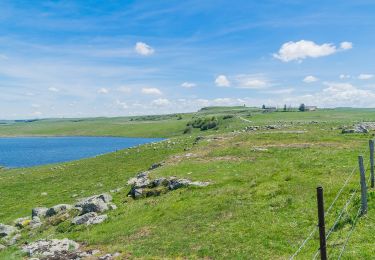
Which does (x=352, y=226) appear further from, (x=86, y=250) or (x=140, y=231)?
(x=86, y=250)

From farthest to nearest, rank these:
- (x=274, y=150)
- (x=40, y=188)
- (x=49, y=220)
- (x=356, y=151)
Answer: (x=40, y=188) → (x=274, y=150) → (x=356, y=151) → (x=49, y=220)

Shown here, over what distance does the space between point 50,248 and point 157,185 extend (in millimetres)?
13482

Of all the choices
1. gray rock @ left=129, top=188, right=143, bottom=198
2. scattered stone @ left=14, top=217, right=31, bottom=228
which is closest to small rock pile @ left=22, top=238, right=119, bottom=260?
scattered stone @ left=14, top=217, right=31, bottom=228

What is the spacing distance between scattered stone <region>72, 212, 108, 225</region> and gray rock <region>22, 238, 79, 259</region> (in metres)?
4.22

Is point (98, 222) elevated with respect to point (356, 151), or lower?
lower

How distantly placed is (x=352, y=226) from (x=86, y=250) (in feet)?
53.3

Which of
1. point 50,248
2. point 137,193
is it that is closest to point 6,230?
point 50,248

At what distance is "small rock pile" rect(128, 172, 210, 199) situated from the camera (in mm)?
35125

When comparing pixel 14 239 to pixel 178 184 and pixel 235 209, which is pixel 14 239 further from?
pixel 235 209

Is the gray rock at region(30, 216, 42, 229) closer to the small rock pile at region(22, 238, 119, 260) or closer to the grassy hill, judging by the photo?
the grassy hill

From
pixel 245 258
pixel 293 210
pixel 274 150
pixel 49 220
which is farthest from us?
pixel 274 150

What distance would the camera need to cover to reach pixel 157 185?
37.3m

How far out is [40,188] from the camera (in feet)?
188

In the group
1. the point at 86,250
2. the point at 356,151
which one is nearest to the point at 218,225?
the point at 86,250
